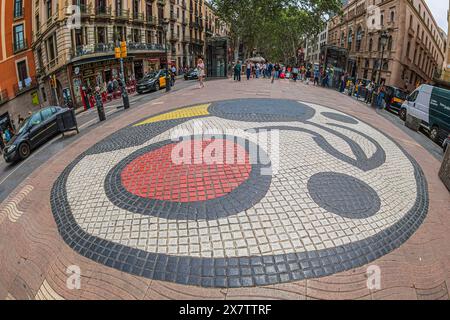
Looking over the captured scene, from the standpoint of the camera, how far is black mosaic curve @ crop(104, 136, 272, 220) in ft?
17.1

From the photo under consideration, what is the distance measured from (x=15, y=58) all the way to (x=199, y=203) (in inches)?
429

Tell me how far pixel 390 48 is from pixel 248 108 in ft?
93.5

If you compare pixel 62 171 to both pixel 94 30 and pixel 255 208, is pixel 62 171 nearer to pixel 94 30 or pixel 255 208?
pixel 255 208

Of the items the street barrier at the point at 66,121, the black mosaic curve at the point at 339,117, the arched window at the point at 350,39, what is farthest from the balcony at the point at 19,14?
the arched window at the point at 350,39

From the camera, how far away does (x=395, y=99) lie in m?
17.6

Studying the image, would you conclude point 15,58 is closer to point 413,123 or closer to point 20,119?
point 20,119

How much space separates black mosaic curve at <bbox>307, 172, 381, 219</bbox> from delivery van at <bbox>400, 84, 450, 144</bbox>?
8.01m

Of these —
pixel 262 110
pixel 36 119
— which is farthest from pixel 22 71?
pixel 262 110

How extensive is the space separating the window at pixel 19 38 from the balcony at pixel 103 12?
57.0 feet

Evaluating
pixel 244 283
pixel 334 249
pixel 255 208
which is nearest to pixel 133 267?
pixel 244 283

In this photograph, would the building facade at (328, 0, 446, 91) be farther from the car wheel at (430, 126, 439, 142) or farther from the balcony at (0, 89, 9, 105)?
the balcony at (0, 89, 9, 105)

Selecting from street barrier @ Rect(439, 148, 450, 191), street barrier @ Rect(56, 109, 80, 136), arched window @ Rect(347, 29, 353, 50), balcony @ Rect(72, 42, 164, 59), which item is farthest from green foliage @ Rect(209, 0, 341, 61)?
street barrier @ Rect(439, 148, 450, 191)

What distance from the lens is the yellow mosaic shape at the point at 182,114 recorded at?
11914 mm
